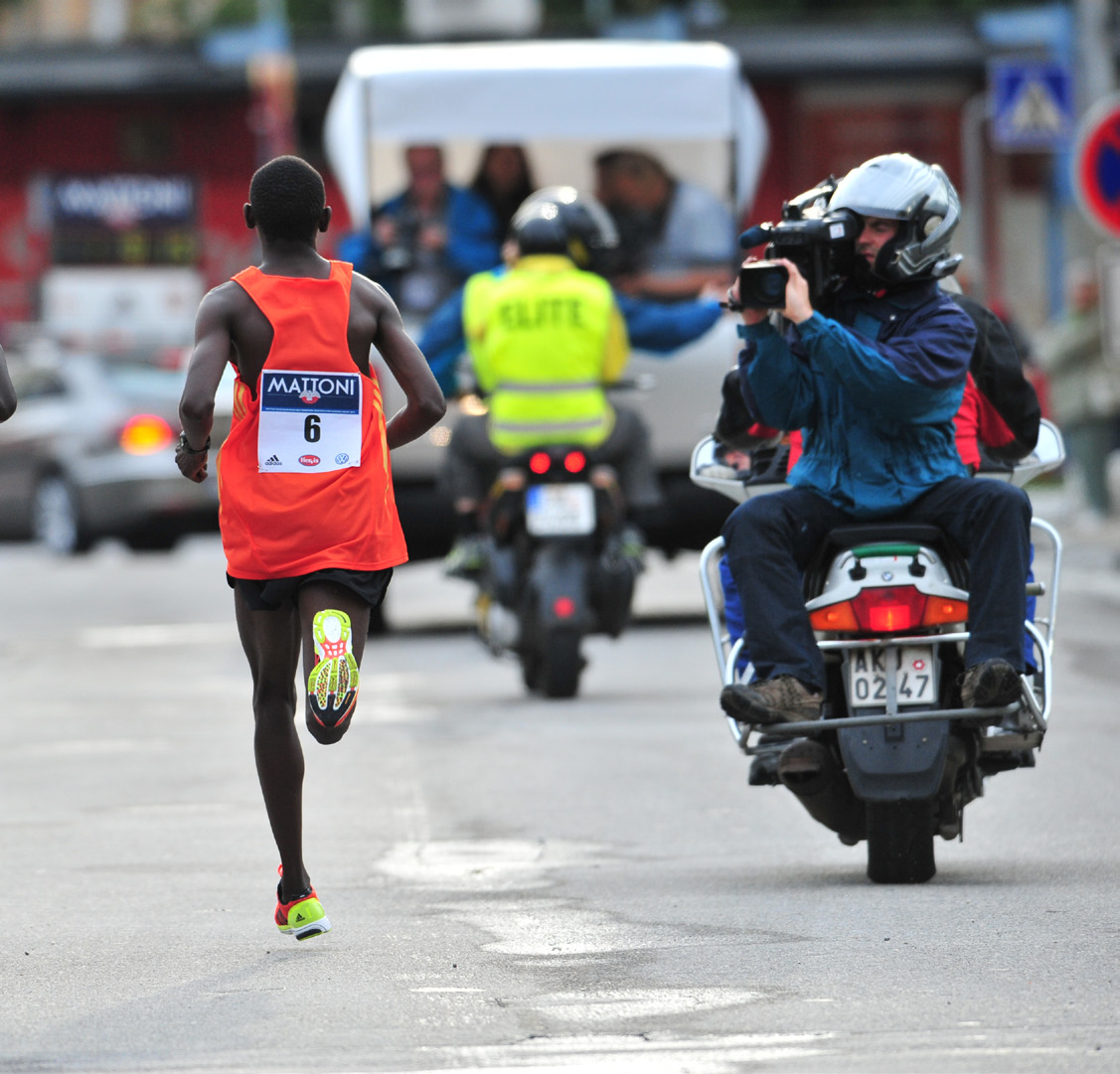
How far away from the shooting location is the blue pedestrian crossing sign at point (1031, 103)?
66.7ft

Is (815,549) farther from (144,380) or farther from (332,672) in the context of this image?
(144,380)

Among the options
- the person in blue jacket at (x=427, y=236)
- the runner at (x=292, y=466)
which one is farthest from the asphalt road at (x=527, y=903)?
the person in blue jacket at (x=427, y=236)

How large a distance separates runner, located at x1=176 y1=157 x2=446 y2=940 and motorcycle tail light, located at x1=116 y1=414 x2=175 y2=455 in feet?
51.0

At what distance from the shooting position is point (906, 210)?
6746 millimetres

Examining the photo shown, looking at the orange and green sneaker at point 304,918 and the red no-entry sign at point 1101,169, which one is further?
Answer: the red no-entry sign at point 1101,169

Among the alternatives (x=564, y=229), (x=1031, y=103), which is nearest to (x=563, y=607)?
(x=564, y=229)

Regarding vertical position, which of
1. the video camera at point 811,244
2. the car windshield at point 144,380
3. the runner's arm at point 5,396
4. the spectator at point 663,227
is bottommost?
the car windshield at point 144,380

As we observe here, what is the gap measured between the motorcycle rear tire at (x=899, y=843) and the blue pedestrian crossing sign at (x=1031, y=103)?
14.1 meters

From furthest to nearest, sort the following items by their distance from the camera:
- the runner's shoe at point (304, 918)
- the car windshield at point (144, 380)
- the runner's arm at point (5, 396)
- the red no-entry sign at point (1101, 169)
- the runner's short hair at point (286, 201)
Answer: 1. the car windshield at point (144, 380)
2. the red no-entry sign at point (1101, 169)
3. the runner's arm at point (5, 396)
4. the runner's short hair at point (286, 201)
5. the runner's shoe at point (304, 918)

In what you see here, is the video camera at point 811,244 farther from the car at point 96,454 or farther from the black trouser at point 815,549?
the car at point 96,454

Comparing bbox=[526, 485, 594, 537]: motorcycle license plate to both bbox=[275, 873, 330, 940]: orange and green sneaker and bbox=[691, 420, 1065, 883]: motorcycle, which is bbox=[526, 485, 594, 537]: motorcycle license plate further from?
bbox=[275, 873, 330, 940]: orange and green sneaker

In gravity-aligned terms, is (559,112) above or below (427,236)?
above

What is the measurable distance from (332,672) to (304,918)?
1.81ft

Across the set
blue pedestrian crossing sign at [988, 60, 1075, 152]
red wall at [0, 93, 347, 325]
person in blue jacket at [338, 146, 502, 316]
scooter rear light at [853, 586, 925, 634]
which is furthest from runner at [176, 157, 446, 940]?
red wall at [0, 93, 347, 325]
